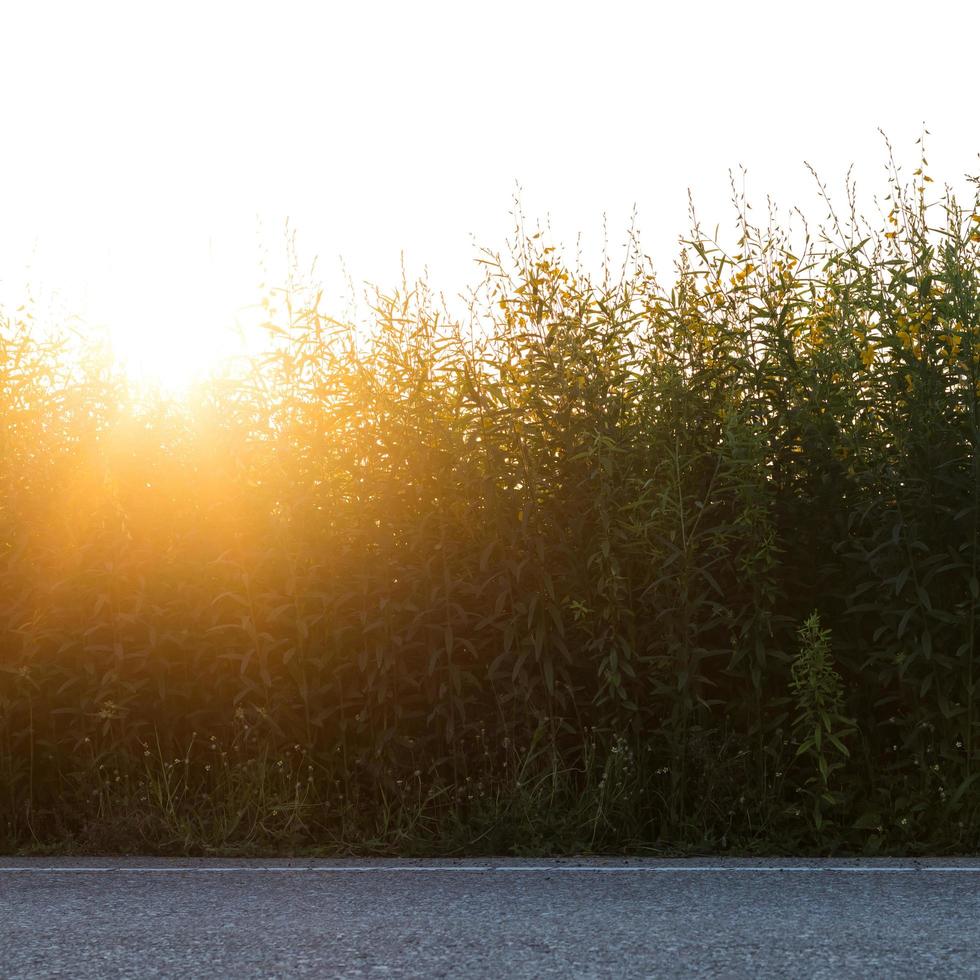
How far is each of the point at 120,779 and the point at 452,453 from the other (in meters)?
2.80

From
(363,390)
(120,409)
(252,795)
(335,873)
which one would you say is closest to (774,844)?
(335,873)

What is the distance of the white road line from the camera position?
6.38m

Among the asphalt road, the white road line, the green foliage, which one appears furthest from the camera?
the green foliage

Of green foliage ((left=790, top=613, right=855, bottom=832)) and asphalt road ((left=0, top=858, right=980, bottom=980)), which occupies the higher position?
green foliage ((left=790, top=613, right=855, bottom=832))

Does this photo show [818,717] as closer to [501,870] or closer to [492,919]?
[501,870]

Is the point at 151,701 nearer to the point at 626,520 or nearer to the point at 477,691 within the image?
the point at 477,691

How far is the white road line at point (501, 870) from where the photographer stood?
6.38m

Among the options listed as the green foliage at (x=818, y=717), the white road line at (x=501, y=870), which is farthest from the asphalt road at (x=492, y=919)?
the green foliage at (x=818, y=717)

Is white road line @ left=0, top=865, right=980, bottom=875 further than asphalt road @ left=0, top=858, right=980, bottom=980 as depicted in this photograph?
Yes

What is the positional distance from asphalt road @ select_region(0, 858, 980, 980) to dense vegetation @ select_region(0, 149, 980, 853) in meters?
0.61

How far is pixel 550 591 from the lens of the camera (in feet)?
24.0

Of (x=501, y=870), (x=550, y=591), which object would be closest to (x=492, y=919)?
(x=501, y=870)

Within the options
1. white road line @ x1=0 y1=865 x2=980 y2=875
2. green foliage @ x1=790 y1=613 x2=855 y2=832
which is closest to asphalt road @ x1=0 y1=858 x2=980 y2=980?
white road line @ x1=0 y1=865 x2=980 y2=875

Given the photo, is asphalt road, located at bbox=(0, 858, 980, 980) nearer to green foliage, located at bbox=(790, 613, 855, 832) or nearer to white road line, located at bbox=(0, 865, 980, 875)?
white road line, located at bbox=(0, 865, 980, 875)
